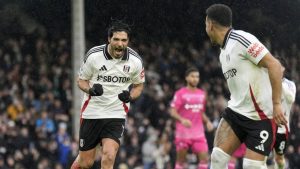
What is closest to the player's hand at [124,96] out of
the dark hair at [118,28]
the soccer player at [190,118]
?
the dark hair at [118,28]

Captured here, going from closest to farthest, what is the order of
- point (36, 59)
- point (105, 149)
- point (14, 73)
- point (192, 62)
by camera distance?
point (105, 149) → point (14, 73) → point (36, 59) → point (192, 62)

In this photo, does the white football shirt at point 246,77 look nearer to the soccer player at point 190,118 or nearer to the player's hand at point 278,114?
the player's hand at point 278,114

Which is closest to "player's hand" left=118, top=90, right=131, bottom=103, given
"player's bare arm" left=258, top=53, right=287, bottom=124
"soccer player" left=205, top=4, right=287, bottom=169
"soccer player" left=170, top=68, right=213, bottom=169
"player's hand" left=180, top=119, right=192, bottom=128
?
"soccer player" left=205, top=4, right=287, bottom=169

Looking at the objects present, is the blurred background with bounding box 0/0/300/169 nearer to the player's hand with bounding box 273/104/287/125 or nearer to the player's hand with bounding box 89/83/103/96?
the player's hand with bounding box 89/83/103/96

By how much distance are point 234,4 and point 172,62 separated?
2978 millimetres

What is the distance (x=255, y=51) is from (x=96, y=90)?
2.03 meters

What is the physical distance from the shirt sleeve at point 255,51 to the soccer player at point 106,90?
180 centimetres

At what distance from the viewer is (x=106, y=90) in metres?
9.15

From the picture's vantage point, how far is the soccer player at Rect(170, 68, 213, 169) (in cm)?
1325

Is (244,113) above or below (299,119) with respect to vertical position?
above

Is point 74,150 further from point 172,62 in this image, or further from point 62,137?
point 172,62

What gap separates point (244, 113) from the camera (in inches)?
310

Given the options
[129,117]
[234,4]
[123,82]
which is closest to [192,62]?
[234,4]

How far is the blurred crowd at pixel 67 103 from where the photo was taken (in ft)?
53.3
